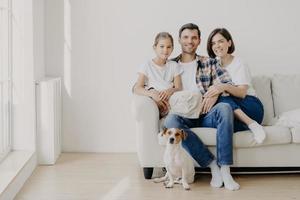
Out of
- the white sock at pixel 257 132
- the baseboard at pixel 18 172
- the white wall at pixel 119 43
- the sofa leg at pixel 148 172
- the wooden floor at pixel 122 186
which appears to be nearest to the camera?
the baseboard at pixel 18 172

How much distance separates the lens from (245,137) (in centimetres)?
347

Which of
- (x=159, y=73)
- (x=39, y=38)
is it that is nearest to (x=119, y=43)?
(x=39, y=38)

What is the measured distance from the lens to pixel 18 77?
386 centimetres

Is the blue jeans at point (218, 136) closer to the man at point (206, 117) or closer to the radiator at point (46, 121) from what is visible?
the man at point (206, 117)

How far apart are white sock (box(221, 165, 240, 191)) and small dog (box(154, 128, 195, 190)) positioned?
0.22m

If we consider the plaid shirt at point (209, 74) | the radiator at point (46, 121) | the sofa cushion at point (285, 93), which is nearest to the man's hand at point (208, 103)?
the plaid shirt at point (209, 74)

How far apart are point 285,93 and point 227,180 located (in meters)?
1.17

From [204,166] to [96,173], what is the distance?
34.4 inches

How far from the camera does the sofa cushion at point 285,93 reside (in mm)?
4062

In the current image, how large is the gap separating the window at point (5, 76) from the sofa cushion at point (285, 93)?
7.33ft

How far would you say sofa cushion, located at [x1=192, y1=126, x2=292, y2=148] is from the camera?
346cm

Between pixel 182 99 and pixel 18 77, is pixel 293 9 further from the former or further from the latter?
pixel 18 77

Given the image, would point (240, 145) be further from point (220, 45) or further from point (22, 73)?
point (22, 73)

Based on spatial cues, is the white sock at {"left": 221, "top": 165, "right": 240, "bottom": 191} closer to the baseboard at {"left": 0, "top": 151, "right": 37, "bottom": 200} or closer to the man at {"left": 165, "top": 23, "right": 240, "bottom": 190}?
the man at {"left": 165, "top": 23, "right": 240, "bottom": 190}
